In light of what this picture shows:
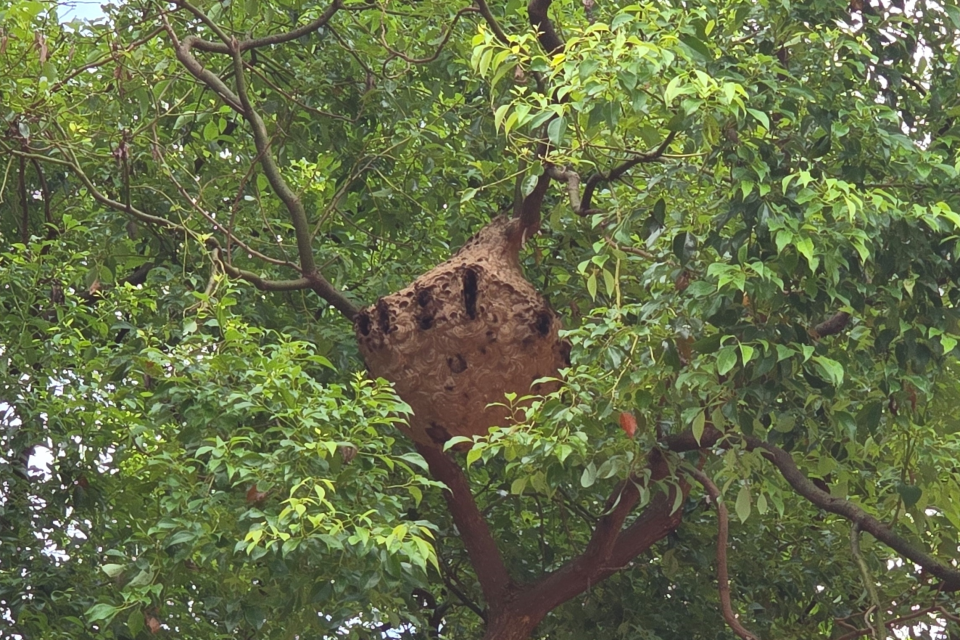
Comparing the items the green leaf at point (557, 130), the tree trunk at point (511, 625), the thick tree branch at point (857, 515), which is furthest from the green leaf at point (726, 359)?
the tree trunk at point (511, 625)

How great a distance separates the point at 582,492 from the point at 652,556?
24.5 inches

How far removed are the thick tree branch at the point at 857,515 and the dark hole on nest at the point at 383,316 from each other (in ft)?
5.15

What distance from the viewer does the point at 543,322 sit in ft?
18.7

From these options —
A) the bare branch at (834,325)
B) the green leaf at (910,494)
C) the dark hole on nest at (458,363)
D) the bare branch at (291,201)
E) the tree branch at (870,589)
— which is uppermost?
the bare branch at (291,201)

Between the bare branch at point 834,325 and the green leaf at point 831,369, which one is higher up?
the bare branch at point 834,325

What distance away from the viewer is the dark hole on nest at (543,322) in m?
5.69

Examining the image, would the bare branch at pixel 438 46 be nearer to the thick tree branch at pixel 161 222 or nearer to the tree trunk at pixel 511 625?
the thick tree branch at pixel 161 222

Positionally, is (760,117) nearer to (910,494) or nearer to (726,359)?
(726,359)

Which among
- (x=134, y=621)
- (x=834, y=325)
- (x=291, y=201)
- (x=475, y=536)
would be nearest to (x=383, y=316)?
(x=291, y=201)

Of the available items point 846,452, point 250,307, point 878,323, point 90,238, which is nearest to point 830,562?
point 846,452

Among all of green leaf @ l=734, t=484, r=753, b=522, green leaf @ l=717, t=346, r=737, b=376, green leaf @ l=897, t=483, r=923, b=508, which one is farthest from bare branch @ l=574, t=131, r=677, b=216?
green leaf @ l=897, t=483, r=923, b=508

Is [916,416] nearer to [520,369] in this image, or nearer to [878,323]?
[878,323]

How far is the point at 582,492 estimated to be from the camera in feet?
23.9

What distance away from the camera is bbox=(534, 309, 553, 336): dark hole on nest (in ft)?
18.7
